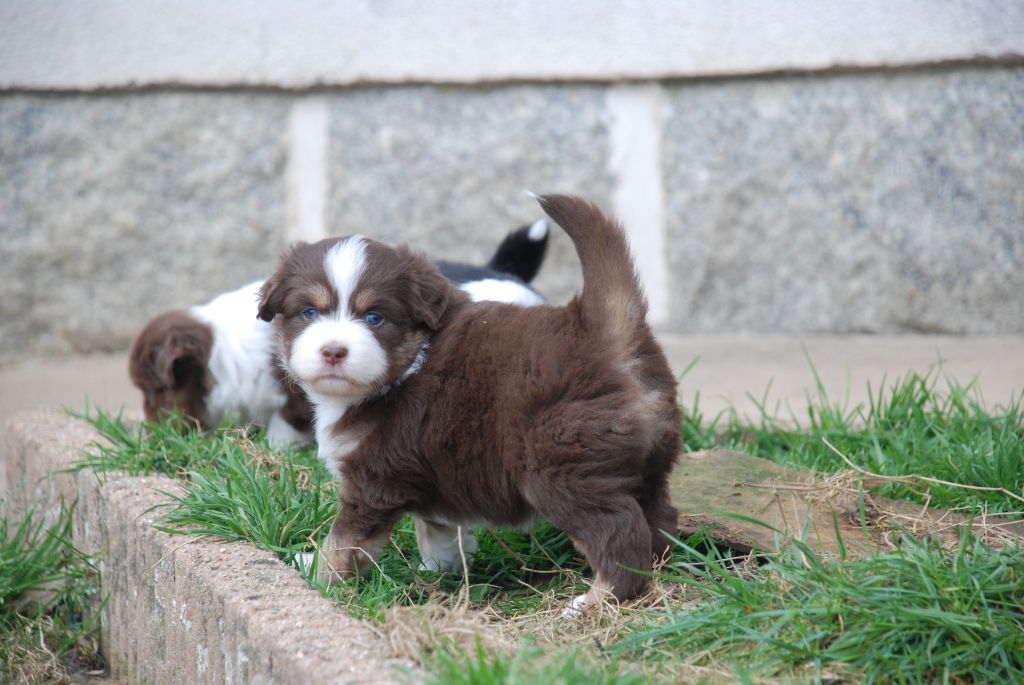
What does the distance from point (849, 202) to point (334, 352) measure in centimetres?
372

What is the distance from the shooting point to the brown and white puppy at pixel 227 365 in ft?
15.2

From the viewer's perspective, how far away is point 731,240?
19.3 feet

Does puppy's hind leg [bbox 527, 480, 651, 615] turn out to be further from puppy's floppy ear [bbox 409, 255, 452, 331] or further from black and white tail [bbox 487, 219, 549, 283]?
black and white tail [bbox 487, 219, 549, 283]

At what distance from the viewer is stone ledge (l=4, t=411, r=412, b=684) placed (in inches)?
91.4

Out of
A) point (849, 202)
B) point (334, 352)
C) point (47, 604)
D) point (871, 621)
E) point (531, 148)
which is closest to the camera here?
point (871, 621)

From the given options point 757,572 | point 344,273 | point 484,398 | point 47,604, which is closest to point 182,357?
point 47,604

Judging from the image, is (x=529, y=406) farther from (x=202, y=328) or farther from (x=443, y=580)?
(x=202, y=328)

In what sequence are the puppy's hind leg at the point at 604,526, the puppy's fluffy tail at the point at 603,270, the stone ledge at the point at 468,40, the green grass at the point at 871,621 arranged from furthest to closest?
the stone ledge at the point at 468,40, the puppy's fluffy tail at the point at 603,270, the puppy's hind leg at the point at 604,526, the green grass at the point at 871,621

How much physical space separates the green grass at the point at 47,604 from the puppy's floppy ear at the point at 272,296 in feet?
3.70

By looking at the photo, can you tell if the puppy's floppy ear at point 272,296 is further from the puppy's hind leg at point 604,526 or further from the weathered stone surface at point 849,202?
the weathered stone surface at point 849,202

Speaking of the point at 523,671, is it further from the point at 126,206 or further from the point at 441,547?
the point at 126,206

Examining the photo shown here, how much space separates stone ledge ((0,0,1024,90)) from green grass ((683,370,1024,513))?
1.96 metres

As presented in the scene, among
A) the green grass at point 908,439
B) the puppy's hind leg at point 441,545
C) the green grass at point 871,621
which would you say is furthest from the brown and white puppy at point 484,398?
the green grass at point 908,439

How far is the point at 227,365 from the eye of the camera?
476 centimetres
